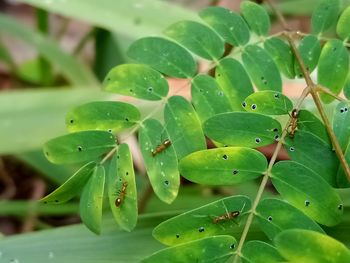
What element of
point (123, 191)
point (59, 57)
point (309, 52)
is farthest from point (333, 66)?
point (59, 57)

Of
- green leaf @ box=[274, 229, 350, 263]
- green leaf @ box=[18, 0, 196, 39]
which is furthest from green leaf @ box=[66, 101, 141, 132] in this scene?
green leaf @ box=[18, 0, 196, 39]

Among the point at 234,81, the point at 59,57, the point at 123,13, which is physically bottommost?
the point at 59,57

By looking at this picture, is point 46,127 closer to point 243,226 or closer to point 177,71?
point 177,71

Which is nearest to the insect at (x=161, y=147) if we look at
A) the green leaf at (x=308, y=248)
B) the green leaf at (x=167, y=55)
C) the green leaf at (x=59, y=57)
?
the green leaf at (x=167, y=55)

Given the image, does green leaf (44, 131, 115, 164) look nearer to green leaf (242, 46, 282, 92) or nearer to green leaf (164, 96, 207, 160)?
green leaf (164, 96, 207, 160)

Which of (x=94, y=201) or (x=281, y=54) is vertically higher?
(x=281, y=54)

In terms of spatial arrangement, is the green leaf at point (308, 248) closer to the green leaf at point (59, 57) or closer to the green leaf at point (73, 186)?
the green leaf at point (73, 186)

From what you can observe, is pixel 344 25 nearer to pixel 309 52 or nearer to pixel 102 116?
pixel 309 52
